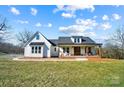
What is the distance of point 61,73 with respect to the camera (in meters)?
8.11

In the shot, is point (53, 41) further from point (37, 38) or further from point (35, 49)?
point (35, 49)

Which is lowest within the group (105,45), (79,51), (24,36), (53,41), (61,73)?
(61,73)

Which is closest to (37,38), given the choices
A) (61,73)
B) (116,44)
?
(61,73)

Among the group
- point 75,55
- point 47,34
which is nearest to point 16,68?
point 47,34

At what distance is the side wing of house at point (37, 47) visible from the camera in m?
9.97

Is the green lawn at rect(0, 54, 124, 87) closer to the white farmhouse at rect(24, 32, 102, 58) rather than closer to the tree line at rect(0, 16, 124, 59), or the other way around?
the tree line at rect(0, 16, 124, 59)

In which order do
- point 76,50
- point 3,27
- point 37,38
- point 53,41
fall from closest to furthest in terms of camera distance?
point 3,27
point 53,41
point 76,50
point 37,38

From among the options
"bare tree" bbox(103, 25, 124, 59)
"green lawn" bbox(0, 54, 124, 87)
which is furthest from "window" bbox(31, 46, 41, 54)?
"bare tree" bbox(103, 25, 124, 59)

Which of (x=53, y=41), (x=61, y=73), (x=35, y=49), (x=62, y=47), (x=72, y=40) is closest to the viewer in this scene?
(x=61, y=73)

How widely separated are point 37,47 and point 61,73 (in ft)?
8.12

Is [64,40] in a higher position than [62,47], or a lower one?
higher

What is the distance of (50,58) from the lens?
9875mm

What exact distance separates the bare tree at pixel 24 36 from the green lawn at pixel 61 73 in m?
0.76
